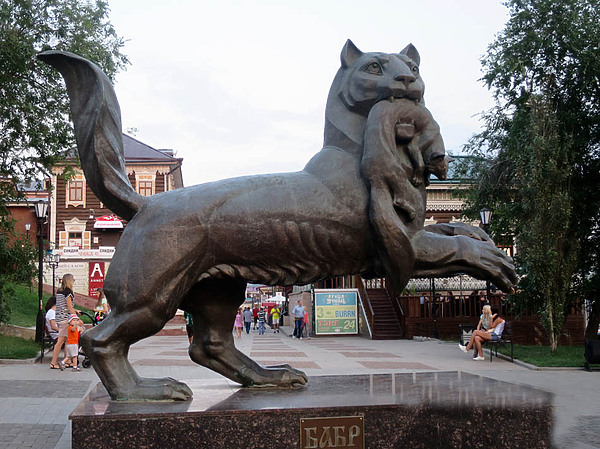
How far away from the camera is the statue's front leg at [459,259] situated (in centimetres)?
427

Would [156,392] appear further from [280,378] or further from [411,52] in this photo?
[411,52]

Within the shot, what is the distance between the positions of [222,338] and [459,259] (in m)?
1.85

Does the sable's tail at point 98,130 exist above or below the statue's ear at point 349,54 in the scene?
below

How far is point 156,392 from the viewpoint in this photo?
405 centimetres

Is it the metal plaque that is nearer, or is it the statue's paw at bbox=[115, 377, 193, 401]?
the metal plaque

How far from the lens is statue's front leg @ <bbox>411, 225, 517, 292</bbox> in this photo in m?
4.27

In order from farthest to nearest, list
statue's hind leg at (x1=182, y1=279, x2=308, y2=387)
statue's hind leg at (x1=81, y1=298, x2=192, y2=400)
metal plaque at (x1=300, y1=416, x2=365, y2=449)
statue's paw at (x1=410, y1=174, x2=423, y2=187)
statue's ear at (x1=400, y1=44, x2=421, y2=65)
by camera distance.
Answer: statue's ear at (x1=400, y1=44, x2=421, y2=65)
statue's hind leg at (x1=182, y1=279, x2=308, y2=387)
statue's paw at (x1=410, y1=174, x2=423, y2=187)
statue's hind leg at (x1=81, y1=298, x2=192, y2=400)
metal plaque at (x1=300, y1=416, x2=365, y2=449)

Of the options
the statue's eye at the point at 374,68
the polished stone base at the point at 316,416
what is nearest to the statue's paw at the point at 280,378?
the polished stone base at the point at 316,416

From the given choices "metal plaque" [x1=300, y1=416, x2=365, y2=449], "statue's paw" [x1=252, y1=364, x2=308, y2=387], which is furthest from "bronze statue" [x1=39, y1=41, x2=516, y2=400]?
"metal plaque" [x1=300, y1=416, x2=365, y2=449]

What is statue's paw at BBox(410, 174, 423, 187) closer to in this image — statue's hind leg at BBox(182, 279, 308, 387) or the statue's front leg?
the statue's front leg

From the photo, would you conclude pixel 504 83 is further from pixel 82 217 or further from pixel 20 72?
pixel 82 217

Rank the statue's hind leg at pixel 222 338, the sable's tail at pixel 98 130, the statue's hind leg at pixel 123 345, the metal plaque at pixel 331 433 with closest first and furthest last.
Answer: the metal plaque at pixel 331 433 → the statue's hind leg at pixel 123 345 → the sable's tail at pixel 98 130 → the statue's hind leg at pixel 222 338

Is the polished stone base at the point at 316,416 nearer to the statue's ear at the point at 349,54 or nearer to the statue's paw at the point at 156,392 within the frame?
the statue's paw at the point at 156,392

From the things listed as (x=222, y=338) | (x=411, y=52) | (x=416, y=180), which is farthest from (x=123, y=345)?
(x=411, y=52)
